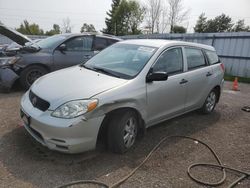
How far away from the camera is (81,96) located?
10.8 feet

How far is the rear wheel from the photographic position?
5713 millimetres

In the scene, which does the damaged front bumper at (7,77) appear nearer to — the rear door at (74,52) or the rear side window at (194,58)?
the rear door at (74,52)

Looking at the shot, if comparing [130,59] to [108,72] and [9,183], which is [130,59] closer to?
[108,72]

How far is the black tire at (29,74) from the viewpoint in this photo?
6.83 metres

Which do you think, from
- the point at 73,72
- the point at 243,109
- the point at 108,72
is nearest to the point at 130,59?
the point at 108,72

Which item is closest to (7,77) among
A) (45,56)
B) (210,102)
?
(45,56)

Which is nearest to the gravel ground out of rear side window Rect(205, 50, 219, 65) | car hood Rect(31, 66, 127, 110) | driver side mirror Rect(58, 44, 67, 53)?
car hood Rect(31, 66, 127, 110)

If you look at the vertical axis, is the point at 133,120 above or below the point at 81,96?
below

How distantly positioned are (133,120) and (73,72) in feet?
4.47

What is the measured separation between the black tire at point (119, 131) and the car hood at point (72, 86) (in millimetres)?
439

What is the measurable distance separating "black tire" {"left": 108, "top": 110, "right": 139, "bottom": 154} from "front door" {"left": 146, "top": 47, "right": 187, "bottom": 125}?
482mm

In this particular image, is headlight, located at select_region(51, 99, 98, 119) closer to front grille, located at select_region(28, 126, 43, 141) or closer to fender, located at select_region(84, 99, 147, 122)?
fender, located at select_region(84, 99, 147, 122)

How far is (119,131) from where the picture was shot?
353cm

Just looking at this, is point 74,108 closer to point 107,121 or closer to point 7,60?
point 107,121
